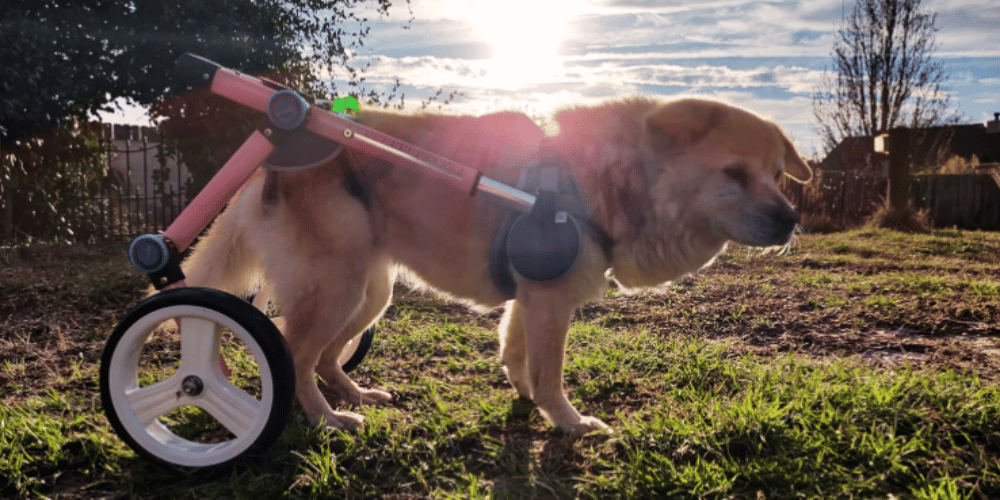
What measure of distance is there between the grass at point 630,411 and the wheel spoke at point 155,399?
0.21 metres

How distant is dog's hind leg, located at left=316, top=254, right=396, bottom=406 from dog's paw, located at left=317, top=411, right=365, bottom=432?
1.31ft

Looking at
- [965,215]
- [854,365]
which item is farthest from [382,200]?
[965,215]

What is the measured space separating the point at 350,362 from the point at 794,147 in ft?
8.48

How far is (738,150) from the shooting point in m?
3.25

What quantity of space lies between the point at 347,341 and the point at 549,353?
1.16m

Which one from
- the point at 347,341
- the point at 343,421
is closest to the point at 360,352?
the point at 347,341

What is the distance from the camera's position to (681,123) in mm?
3209

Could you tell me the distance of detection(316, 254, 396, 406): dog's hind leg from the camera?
3.71m

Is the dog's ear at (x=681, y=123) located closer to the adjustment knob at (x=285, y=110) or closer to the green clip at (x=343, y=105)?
the green clip at (x=343, y=105)

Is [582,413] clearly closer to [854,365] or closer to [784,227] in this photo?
[784,227]

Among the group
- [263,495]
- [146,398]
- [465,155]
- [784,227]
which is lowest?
[263,495]

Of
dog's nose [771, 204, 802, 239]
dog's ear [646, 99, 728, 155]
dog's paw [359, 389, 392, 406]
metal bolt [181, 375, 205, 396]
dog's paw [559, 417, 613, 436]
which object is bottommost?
dog's paw [359, 389, 392, 406]

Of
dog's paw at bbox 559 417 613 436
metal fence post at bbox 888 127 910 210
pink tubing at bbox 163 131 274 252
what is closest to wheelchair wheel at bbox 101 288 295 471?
pink tubing at bbox 163 131 274 252

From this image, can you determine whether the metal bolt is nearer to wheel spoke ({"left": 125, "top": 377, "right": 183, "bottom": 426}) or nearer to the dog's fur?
wheel spoke ({"left": 125, "top": 377, "right": 183, "bottom": 426})
